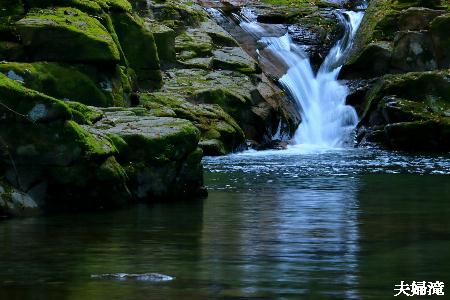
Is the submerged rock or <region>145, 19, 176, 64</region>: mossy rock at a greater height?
<region>145, 19, 176, 64</region>: mossy rock

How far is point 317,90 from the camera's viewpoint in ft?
137

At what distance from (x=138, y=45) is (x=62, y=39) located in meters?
7.17

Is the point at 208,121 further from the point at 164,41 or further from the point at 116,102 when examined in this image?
the point at 164,41

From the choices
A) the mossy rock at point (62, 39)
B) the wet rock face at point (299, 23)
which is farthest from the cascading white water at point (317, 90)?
the mossy rock at point (62, 39)

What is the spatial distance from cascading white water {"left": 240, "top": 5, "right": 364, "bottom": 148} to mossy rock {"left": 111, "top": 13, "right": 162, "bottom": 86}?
720 cm

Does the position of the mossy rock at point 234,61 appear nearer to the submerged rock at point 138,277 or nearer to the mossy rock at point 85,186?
the mossy rock at point 85,186

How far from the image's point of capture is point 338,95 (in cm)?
4162

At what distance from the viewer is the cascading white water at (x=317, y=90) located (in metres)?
38.8

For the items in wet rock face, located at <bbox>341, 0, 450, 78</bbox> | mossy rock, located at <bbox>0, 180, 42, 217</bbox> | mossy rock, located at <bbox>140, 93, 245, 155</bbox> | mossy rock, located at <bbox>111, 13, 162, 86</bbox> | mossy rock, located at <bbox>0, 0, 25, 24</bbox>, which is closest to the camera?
mossy rock, located at <bbox>0, 180, 42, 217</bbox>

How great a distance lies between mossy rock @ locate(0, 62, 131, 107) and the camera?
25203 mm

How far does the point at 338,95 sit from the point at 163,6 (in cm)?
890

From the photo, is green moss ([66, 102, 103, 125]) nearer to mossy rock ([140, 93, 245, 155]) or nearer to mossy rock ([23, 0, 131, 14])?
mossy rock ([23, 0, 131, 14])

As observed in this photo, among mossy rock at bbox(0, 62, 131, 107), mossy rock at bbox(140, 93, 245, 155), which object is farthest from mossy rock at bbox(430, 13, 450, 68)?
mossy rock at bbox(0, 62, 131, 107)

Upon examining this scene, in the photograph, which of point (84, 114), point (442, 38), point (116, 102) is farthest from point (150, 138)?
point (442, 38)
